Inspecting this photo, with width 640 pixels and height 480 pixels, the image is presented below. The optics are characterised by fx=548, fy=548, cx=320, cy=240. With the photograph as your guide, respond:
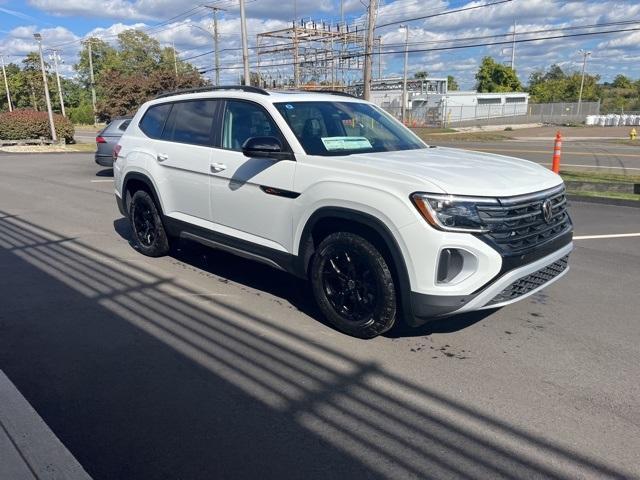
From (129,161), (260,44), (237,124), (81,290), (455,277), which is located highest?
(260,44)

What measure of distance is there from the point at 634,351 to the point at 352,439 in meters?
2.45

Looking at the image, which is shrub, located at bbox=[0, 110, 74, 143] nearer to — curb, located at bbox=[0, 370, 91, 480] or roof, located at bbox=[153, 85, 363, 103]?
roof, located at bbox=[153, 85, 363, 103]

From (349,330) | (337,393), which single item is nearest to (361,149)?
(349,330)

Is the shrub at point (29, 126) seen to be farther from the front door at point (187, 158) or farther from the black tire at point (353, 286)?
the black tire at point (353, 286)

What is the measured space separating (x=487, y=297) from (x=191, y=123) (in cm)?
362

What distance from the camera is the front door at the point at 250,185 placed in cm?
464

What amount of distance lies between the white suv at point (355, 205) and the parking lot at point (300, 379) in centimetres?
46

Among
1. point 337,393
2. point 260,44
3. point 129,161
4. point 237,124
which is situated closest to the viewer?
point 337,393

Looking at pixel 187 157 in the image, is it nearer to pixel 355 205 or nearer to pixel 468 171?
pixel 355 205

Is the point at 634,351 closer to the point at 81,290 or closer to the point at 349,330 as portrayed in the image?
the point at 349,330

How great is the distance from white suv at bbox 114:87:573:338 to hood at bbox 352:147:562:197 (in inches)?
0.6

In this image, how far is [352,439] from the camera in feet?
9.78

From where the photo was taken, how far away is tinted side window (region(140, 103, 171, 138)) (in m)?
6.30

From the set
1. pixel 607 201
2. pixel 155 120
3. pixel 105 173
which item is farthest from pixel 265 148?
pixel 105 173
